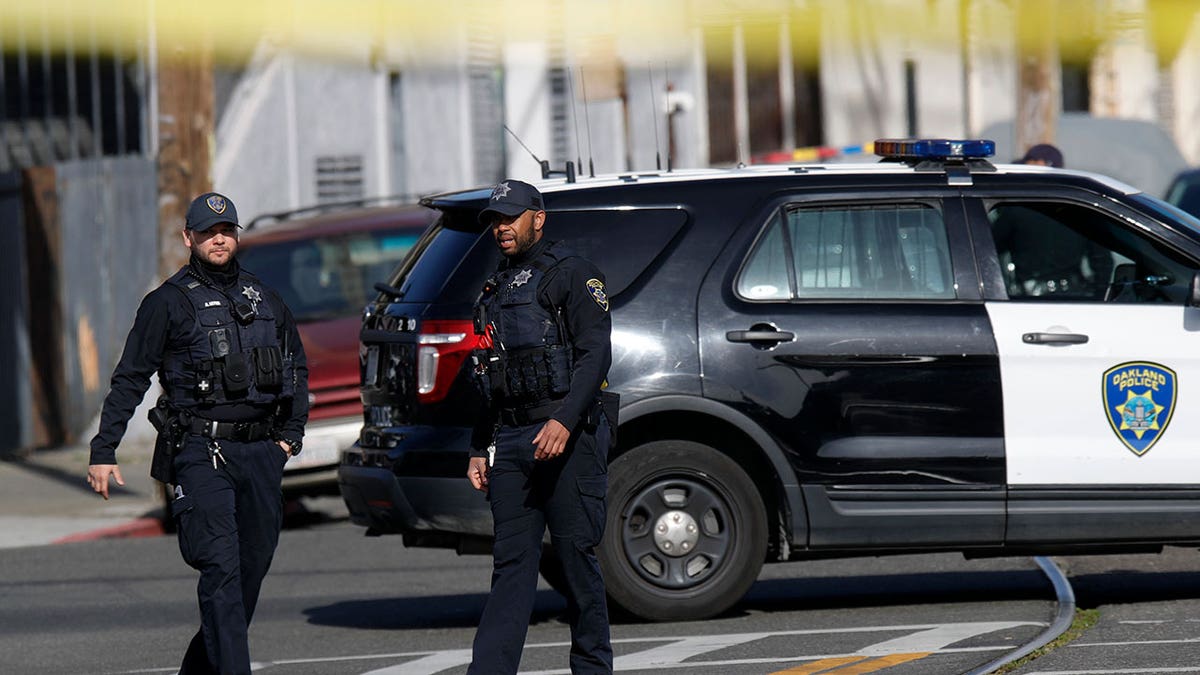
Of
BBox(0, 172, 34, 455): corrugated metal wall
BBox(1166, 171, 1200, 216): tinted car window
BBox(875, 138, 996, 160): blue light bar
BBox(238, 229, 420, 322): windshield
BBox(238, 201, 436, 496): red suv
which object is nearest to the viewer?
BBox(875, 138, 996, 160): blue light bar

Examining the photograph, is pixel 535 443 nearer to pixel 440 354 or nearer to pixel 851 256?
pixel 440 354

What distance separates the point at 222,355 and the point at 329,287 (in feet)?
21.7

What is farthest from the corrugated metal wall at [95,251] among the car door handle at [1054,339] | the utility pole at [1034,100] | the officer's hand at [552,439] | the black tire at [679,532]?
the officer's hand at [552,439]

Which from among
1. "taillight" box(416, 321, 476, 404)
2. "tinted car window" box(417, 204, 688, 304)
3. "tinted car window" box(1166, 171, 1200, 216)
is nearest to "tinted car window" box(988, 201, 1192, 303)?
"tinted car window" box(417, 204, 688, 304)

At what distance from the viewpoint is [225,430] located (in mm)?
6684

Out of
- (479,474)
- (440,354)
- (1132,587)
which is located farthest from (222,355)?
(1132,587)

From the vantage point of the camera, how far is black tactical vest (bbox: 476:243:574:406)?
21.4ft

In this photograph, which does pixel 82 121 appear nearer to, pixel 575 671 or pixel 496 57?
pixel 496 57

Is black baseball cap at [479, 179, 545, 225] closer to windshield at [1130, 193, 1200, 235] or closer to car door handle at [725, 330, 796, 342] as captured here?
car door handle at [725, 330, 796, 342]

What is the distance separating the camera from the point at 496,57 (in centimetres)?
2275

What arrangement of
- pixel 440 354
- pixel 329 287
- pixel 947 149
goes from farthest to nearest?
pixel 329 287 < pixel 947 149 < pixel 440 354

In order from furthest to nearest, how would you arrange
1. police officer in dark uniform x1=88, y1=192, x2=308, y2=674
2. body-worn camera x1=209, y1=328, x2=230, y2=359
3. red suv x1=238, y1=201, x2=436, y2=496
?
1. red suv x1=238, y1=201, x2=436, y2=496
2. body-worn camera x1=209, y1=328, x2=230, y2=359
3. police officer in dark uniform x1=88, y1=192, x2=308, y2=674

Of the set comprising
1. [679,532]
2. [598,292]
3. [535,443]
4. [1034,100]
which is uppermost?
[1034,100]

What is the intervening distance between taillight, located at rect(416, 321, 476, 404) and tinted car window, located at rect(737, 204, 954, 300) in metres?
1.14
